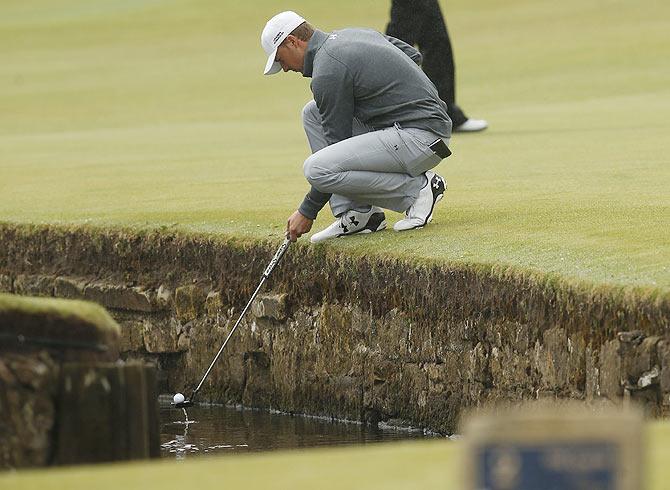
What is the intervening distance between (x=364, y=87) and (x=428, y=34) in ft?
19.7

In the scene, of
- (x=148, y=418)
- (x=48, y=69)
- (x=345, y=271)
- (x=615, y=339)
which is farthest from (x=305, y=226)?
(x=48, y=69)

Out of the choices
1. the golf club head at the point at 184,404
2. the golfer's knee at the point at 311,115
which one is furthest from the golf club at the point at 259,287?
the golfer's knee at the point at 311,115

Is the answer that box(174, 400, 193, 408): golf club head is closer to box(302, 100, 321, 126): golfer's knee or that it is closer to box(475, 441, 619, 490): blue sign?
box(302, 100, 321, 126): golfer's knee

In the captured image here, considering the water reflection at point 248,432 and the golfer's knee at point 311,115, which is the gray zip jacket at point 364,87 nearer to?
the golfer's knee at point 311,115

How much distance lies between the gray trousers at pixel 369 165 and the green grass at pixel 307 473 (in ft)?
14.8

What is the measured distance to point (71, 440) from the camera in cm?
564

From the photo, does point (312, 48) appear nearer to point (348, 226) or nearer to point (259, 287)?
point (348, 226)

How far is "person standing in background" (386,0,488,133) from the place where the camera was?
14.8 meters

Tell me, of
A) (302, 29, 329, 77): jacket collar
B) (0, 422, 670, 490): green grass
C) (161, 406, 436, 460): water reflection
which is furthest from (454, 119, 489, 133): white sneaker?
(0, 422, 670, 490): green grass

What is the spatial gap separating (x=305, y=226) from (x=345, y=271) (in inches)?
14.1

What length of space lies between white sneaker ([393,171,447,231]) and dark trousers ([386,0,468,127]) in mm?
5426

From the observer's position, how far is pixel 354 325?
905cm

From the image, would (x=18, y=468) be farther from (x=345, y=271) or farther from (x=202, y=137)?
(x=202, y=137)

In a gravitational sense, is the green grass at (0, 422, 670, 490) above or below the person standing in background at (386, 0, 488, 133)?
below
